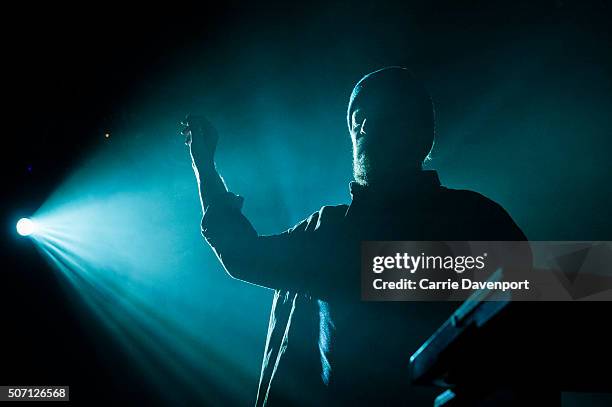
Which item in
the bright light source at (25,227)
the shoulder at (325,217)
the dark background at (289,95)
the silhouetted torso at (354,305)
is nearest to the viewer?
the silhouetted torso at (354,305)

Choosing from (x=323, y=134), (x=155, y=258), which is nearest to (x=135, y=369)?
(x=155, y=258)

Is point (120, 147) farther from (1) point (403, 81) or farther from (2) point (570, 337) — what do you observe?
(2) point (570, 337)

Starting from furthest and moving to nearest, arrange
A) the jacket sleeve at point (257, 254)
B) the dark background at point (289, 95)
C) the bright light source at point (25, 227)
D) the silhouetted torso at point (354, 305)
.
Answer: the bright light source at point (25, 227), the dark background at point (289, 95), the jacket sleeve at point (257, 254), the silhouetted torso at point (354, 305)

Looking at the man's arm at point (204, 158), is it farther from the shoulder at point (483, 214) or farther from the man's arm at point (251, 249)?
the shoulder at point (483, 214)

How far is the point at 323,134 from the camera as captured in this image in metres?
3.64

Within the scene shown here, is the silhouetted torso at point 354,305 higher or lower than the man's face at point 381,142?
lower

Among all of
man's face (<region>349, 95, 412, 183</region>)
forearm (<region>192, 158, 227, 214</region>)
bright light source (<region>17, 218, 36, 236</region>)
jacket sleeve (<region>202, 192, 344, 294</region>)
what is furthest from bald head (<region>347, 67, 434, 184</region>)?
bright light source (<region>17, 218, 36, 236</region>)

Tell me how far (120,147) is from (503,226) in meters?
3.37

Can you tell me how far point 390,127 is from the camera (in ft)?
6.55

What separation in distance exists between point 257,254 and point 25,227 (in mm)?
2920

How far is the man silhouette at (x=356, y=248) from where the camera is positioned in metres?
1.67

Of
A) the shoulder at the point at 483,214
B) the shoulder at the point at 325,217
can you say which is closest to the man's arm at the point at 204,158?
the shoulder at the point at 325,217

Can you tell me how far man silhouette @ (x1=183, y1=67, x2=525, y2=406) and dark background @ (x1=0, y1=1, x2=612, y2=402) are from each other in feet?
4.58

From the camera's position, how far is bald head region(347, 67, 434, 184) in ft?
6.48
